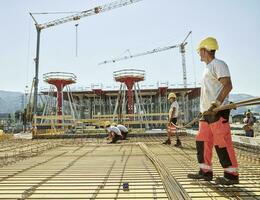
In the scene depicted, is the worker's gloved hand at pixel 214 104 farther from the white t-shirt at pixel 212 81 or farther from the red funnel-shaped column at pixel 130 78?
the red funnel-shaped column at pixel 130 78

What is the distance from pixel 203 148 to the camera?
13.9 feet

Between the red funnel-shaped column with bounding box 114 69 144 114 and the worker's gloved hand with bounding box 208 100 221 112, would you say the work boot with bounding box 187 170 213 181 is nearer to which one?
the worker's gloved hand with bounding box 208 100 221 112

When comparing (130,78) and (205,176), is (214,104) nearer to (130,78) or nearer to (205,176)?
(205,176)

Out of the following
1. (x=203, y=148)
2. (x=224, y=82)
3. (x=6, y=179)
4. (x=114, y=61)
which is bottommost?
Result: (x=6, y=179)

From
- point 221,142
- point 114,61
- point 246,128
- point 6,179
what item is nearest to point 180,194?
point 221,142

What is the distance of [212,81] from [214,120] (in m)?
0.54

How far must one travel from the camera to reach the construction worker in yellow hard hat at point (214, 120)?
3.79 meters

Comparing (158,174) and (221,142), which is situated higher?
(221,142)

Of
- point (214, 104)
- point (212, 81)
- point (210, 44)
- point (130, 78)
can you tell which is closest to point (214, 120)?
point (214, 104)

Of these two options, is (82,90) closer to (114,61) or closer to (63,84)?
(63,84)

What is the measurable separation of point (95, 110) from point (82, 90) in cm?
763

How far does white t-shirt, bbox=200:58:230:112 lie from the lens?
3.96 m

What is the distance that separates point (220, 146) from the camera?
12.6ft

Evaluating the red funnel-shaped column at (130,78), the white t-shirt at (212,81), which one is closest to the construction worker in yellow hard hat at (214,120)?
the white t-shirt at (212,81)
